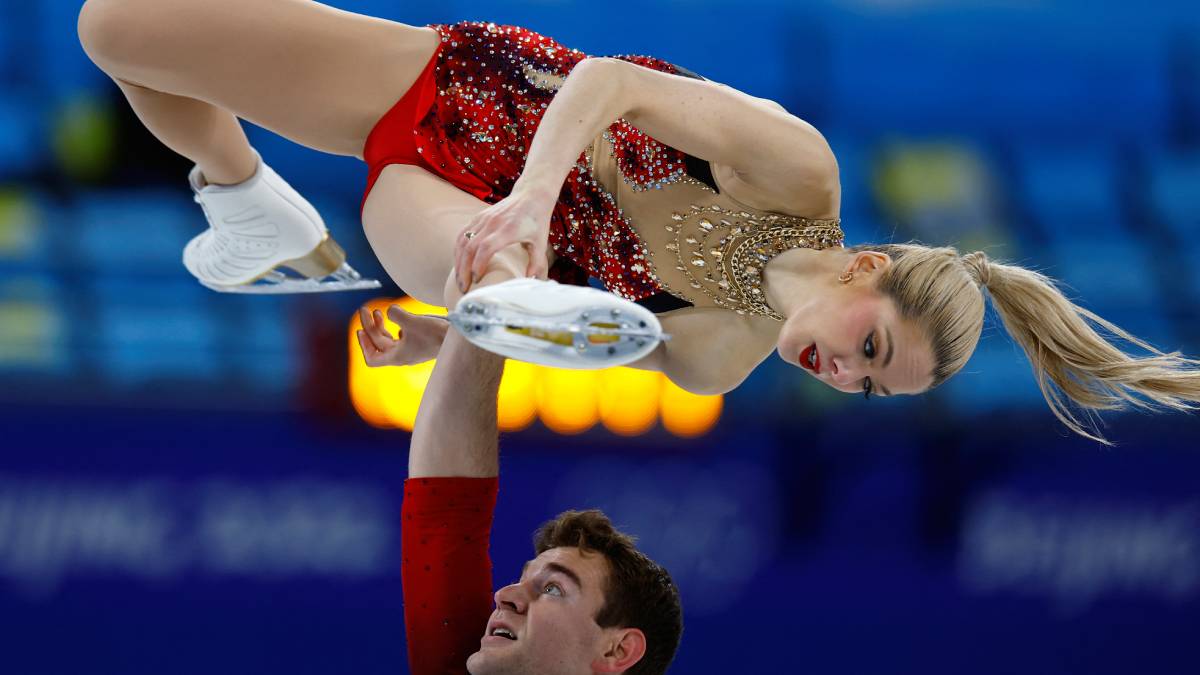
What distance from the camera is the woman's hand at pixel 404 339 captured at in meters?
2.37

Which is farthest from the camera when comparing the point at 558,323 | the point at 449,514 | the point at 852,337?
the point at 449,514

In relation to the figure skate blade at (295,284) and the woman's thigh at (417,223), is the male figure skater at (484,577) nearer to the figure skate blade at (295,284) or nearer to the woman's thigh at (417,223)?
the woman's thigh at (417,223)

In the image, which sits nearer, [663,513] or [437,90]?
[437,90]

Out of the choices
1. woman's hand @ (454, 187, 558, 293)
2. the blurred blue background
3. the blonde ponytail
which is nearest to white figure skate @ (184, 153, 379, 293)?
woman's hand @ (454, 187, 558, 293)

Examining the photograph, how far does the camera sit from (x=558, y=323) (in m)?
1.50

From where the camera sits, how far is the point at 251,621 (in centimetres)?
361

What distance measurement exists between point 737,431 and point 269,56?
6.72ft

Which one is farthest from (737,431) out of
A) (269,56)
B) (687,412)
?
(269,56)

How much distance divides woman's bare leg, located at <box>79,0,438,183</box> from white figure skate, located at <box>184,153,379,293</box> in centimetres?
20

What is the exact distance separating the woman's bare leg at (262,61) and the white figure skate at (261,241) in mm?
199

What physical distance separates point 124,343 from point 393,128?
198 centimetres

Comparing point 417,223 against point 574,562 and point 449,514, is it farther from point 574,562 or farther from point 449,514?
point 574,562

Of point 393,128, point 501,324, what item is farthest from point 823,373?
point 393,128

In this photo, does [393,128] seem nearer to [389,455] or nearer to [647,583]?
[647,583]
